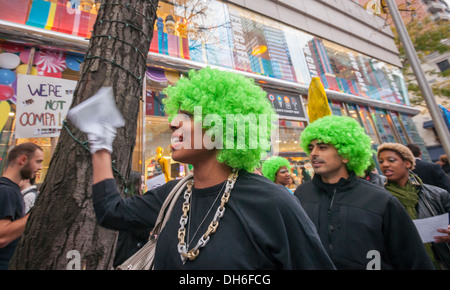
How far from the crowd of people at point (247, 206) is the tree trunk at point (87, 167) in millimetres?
190

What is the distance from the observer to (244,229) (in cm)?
104

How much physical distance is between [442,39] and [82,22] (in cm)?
1740

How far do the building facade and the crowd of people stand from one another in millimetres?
912

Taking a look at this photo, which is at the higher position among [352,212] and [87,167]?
[87,167]

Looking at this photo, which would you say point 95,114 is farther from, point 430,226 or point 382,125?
point 382,125

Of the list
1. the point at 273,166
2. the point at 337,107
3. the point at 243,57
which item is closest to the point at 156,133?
the point at 273,166

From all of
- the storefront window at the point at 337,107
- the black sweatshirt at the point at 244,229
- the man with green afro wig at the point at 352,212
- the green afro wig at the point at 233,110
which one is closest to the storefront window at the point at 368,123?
the storefront window at the point at 337,107

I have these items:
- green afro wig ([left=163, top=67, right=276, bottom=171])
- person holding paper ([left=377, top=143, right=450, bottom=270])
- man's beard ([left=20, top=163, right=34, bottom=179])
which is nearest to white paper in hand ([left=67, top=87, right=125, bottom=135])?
green afro wig ([left=163, top=67, right=276, bottom=171])

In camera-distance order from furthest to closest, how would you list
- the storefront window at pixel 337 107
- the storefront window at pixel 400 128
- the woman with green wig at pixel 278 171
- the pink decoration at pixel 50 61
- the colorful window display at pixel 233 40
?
the storefront window at pixel 400 128, the storefront window at pixel 337 107, the colorful window display at pixel 233 40, the pink decoration at pixel 50 61, the woman with green wig at pixel 278 171

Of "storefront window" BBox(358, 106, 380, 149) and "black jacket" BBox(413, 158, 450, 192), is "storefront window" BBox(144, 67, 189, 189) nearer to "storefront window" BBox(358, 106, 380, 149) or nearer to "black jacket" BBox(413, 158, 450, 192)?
"black jacket" BBox(413, 158, 450, 192)

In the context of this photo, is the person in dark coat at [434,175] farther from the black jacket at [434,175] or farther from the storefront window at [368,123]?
the storefront window at [368,123]

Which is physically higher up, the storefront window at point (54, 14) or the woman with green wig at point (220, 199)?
the storefront window at point (54, 14)

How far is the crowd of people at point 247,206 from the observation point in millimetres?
1022

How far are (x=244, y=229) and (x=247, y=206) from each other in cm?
12
